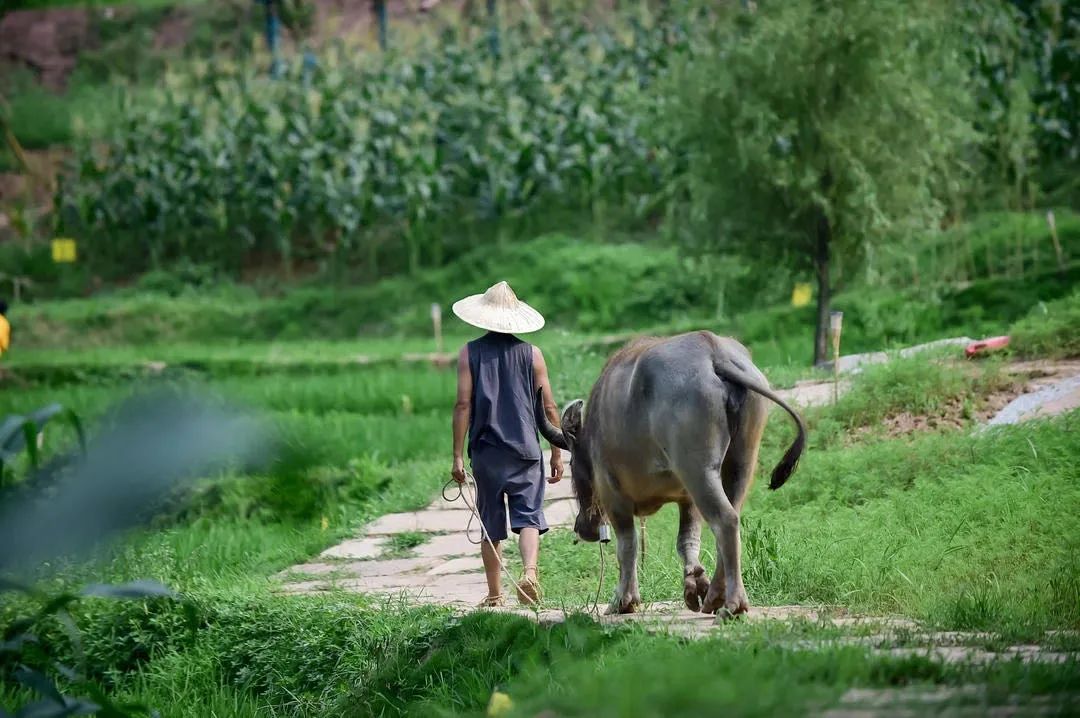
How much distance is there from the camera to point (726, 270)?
13875 mm

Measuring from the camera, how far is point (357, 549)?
28.9 feet

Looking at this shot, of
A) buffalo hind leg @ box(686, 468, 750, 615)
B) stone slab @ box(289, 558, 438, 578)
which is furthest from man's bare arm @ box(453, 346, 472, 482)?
buffalo hind leg @ box(686, 468, 750, 615)

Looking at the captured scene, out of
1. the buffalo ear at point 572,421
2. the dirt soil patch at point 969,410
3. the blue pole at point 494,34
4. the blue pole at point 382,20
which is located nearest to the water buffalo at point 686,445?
the buffalo ear at point 572,421

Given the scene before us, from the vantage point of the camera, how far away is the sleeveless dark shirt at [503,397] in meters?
6.94

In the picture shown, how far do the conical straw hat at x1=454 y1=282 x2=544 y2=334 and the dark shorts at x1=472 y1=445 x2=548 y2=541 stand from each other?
58 cm

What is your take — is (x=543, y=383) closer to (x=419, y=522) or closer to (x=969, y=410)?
(x=419, y=522)

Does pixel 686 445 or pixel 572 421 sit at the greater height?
pixel 686 445

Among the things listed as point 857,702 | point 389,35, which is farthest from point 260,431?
point 389,35

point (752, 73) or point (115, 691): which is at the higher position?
point (752, 73)

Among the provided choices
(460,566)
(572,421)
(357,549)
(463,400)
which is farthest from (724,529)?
(357,549)

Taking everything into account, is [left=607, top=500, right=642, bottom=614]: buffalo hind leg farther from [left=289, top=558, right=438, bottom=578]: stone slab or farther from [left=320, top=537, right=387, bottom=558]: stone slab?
[left=320, top=537, right=387, bottom=558]: stone slab

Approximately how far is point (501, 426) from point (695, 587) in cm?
153

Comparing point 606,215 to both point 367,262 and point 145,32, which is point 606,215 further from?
point 145,32

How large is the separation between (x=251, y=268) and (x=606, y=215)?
5.70m
